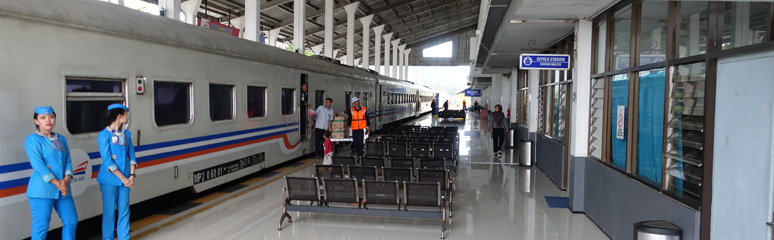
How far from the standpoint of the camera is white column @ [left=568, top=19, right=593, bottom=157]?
8.36 metres

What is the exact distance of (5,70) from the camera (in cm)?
507

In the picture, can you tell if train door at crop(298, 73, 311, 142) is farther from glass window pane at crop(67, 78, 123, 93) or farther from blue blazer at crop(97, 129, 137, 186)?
blue blazer at crop(97, 129, 137, 186)

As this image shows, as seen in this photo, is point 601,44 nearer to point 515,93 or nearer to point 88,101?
point 88,101

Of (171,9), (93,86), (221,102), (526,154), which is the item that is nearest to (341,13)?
(171,9)

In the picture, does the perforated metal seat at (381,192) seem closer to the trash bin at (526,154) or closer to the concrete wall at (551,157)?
the concrete wall at (551,157)

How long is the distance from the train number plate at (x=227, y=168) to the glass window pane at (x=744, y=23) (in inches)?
281

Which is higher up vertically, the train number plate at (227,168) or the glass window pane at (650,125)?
the glass window pane at (650,125)

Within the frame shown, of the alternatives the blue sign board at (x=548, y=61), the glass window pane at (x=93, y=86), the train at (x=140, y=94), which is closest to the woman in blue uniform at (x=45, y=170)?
the train at (x=140, y=94)

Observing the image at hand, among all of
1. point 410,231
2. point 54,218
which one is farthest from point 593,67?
point 54,218

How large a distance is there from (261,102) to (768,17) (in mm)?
8827

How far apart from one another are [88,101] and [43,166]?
4.43ft

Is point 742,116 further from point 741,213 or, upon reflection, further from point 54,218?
point 54,218

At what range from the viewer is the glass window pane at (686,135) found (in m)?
4.70

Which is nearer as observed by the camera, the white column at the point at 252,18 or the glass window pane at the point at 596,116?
the glass window pane at the point at 596,116
